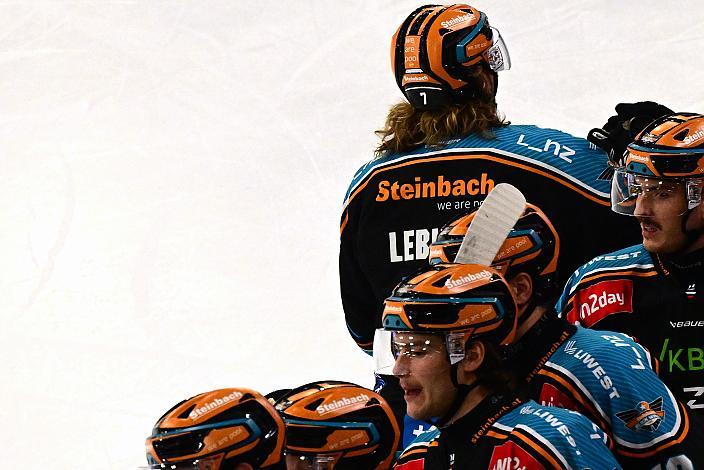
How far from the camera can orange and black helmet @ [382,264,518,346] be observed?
9.41 feet

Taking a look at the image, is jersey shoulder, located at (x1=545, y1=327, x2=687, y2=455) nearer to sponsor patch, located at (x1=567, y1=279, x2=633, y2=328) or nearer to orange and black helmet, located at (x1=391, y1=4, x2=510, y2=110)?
sponsor patch, located at (x1=567, y1=279, x2=633, y2=328)

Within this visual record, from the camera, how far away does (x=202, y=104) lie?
7.77m

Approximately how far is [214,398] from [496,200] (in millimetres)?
813

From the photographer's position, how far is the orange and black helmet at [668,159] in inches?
138

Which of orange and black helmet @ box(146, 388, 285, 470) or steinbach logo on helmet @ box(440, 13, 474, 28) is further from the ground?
steinbach logo on helmet @ box(440, 13, 474, 28)

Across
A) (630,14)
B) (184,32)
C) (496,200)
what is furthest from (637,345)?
(184,32)

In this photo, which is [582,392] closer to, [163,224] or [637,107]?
[637,107]

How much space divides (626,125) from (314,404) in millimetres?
1326

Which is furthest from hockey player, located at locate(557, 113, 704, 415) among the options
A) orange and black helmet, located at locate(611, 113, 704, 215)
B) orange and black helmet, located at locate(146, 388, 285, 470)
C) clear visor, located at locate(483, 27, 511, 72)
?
orange and black helmet, located at locate(146, 388, 285, 470)

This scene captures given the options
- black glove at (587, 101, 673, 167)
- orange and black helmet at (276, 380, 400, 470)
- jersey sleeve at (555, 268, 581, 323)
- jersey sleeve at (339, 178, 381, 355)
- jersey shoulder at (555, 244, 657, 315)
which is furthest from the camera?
jersey sleeve at (339, 178, 381, 355)

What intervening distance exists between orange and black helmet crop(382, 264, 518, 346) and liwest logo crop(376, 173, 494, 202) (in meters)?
1.18

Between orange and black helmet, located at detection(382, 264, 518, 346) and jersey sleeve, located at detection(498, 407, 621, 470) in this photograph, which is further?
orange and black helmet, located at detection(382, 264, 518, 346)

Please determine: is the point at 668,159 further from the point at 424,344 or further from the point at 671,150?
the point at 424,344

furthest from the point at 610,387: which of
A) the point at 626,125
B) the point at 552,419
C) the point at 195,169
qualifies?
the point at 195,169
